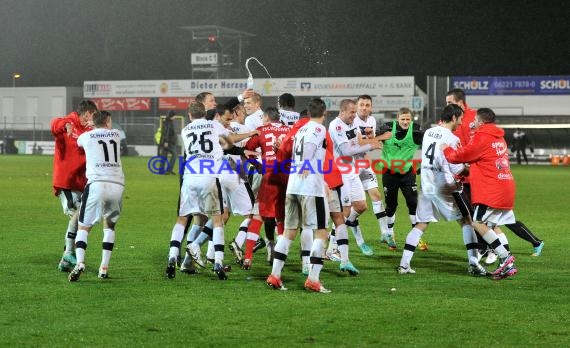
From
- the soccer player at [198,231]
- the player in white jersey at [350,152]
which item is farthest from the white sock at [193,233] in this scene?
the player in white jersey at [350,152]

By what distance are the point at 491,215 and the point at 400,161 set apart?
321 centimetres

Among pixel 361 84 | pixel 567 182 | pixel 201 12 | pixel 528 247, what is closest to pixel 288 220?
pixel 528 247

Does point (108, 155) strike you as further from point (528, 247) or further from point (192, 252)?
point (528, 247)

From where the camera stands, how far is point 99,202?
962 centimetres

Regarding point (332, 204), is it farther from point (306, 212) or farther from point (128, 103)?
point (128, 103)

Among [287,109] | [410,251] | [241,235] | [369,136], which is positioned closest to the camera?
[410,251]

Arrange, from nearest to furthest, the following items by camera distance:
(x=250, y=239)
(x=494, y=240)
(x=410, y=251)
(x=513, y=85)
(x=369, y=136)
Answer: (x=494, y=240), (x=410, y=251), (x=250, y=239), (x=369, y=136), (x=513, y=85)

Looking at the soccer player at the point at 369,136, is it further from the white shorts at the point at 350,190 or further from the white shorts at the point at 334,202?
the white shorts at the point at 334,202

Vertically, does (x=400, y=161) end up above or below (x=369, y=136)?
below

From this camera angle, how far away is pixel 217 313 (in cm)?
767

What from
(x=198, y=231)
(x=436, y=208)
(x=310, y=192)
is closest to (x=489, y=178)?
(x=436, y=208)

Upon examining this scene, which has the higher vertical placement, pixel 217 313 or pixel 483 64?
pixel 483 64

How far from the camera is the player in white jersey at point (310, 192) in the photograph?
8992 mm

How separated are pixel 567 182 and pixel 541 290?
2227 centimetres
